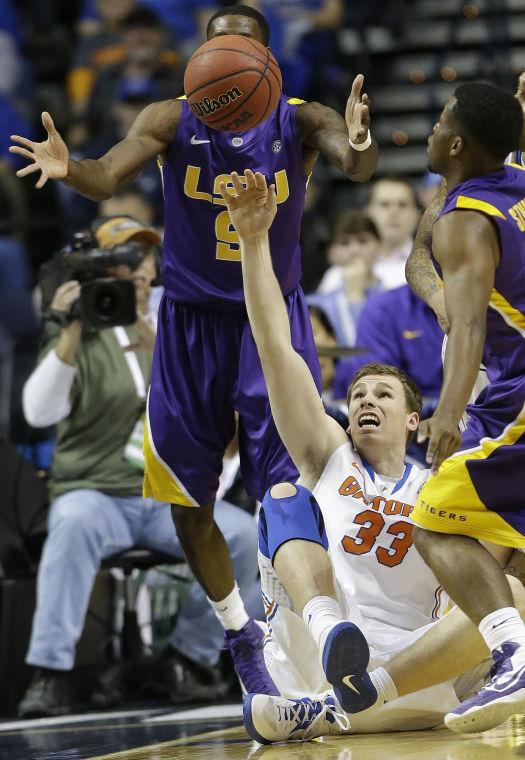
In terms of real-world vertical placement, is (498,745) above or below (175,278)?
below

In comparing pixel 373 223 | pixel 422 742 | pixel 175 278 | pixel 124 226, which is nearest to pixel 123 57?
pixel 373 223

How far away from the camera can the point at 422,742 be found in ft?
12.6

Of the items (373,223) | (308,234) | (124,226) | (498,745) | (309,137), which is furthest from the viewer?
(308,234)

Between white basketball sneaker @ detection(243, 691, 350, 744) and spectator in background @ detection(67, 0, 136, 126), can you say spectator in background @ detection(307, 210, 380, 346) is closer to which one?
spectator in background @ detection(67, 0, 136, 126)

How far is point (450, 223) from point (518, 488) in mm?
731

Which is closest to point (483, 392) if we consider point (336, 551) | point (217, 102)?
point (336, 551)

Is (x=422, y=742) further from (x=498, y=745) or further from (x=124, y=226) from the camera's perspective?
(x=124, y=226)

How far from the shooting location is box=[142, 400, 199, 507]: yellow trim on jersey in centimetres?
476

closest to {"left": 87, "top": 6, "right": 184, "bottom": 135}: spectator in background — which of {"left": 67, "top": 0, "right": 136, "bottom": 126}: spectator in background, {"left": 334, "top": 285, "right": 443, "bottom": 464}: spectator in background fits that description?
{"left": 67, "top": 0, "right": 136, "bottom": 126}: spectator in background

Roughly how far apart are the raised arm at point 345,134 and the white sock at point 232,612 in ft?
5.00

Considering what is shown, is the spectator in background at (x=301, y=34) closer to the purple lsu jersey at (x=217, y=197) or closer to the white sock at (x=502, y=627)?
the purple lsu jersey at (x=217, y=197)

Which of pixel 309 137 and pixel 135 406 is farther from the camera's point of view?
pixel 135 406

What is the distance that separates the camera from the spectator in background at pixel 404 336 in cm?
698

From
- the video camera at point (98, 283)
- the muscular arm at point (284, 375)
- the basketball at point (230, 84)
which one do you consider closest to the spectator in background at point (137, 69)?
the video camera at point (98, 283)
